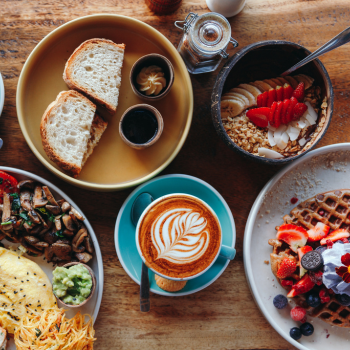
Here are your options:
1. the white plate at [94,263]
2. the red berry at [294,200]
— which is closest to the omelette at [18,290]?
the white plate at [94,263]

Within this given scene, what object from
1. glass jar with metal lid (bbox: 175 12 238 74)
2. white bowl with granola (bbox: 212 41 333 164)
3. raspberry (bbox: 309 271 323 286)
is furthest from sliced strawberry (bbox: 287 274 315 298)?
glass jar with metal lid (bbox: 175 12 238 74)

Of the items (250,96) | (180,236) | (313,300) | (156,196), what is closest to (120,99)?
(156,196)

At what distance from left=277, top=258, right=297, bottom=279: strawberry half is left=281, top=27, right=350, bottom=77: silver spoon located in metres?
1.12

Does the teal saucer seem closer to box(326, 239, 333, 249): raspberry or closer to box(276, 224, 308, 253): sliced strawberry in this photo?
box(276, 224, 308, 253): sliced strawberry

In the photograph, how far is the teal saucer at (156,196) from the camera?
182 centimetres

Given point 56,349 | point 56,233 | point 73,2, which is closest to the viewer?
point 56,349

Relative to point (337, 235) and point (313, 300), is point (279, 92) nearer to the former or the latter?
point (337, 235)

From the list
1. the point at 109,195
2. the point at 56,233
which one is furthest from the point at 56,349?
the point at 109,195

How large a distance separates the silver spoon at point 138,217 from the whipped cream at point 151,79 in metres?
0.61

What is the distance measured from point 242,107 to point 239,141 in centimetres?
21

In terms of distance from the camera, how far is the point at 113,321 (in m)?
1.95

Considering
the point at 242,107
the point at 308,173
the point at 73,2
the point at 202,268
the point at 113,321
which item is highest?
the point at 73,2

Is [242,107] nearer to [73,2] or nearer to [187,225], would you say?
[187,225]

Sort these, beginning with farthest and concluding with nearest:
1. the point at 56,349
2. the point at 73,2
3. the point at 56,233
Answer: the point at 73,2 → the point at 56,233 → the point at 56,349
